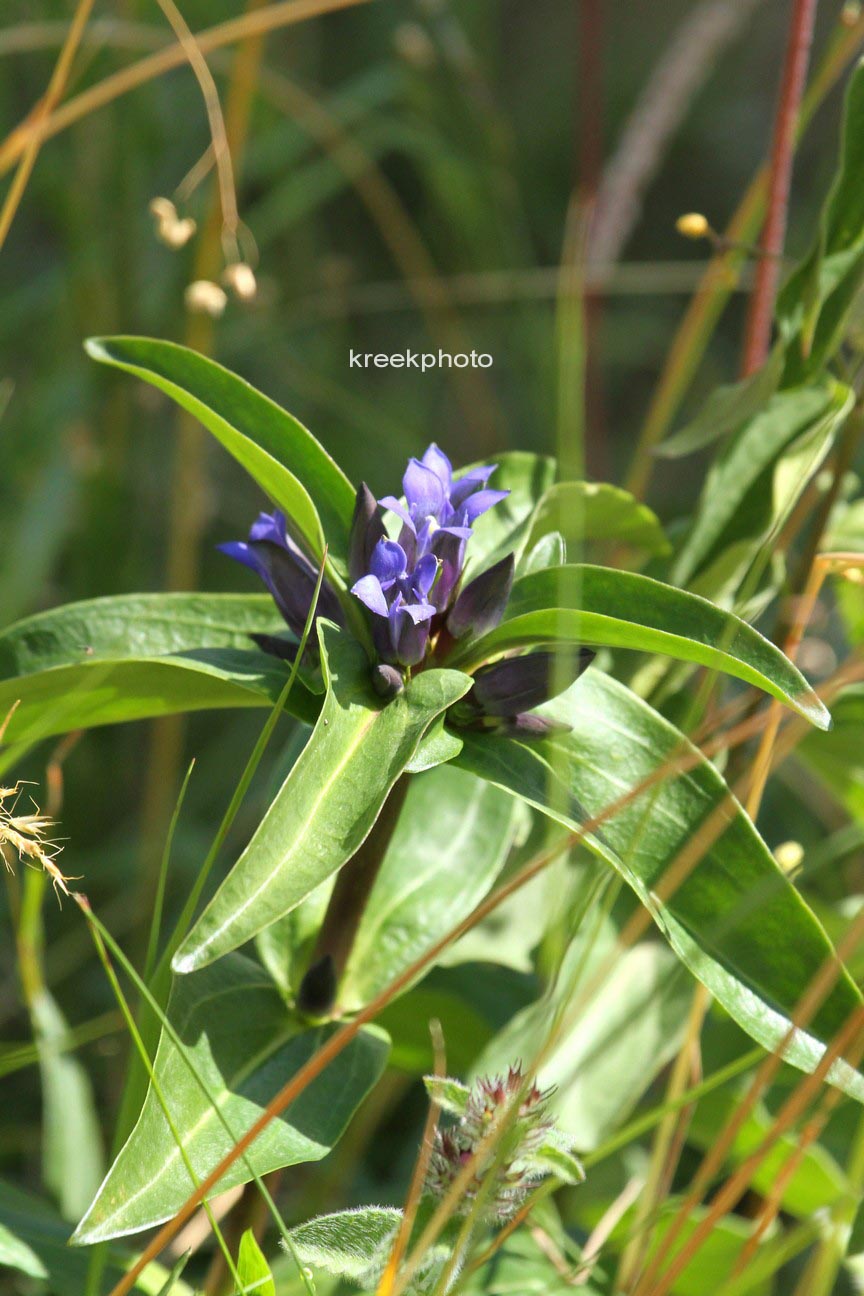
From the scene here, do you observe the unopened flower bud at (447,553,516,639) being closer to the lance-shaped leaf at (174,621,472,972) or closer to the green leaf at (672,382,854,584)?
the lance-shaped leaf at (174,621,472,972)

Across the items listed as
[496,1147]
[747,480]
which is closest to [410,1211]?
[496,1147]

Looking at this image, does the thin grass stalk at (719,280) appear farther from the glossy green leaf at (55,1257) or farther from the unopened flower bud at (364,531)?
the glossy green leaf at (55,1257)

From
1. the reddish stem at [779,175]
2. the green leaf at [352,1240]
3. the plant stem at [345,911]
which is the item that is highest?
the reddish stem at [779,175]

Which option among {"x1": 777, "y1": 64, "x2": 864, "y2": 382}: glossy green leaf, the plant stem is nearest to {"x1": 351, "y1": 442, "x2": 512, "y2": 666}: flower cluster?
the plant stem

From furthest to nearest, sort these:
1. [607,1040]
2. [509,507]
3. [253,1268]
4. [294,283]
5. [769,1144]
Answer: [294,283] → [607,1040] → [509,507] → [253,1268] → [769,1144]

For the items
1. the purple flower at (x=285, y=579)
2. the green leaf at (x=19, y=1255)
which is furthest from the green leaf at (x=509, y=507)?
the green leaf at (x=19, y=1255)

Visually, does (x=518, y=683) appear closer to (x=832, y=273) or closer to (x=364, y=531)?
(x=364, y=531)
